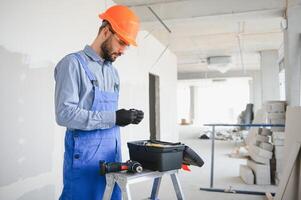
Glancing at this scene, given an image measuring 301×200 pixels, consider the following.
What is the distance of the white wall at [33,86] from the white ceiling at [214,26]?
1297 millimetres

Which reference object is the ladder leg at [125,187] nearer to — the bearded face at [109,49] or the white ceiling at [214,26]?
the bearded face at [109,49]

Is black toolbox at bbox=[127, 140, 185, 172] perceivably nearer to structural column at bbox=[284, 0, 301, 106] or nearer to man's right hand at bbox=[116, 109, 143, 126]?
man's right hand at bbox=[116, 109, 143, 126]

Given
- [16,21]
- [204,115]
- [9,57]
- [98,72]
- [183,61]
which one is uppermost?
[183,61]

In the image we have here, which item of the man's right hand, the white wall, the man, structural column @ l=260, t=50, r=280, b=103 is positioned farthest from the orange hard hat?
structural column @ l=260, t=50, r=280, b=103

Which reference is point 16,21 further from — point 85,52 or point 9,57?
point 85,52

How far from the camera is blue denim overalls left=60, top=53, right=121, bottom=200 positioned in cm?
134

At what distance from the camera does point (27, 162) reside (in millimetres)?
2270

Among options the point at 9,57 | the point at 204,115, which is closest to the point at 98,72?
the point at 9,57

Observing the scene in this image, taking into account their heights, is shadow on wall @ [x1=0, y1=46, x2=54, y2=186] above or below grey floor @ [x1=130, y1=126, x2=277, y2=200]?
above

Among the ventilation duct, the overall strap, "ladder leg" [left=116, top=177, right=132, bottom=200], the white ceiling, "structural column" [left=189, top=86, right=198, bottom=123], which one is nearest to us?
"ladder leg" [left=116, top=177, right=132, bottom=200]

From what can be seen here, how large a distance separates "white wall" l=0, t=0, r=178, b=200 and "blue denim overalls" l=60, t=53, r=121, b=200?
914 millimetres

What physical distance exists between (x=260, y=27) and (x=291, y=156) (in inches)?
151

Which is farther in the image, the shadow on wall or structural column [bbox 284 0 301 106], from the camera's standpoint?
structural column [bbox 284 0 301 106]

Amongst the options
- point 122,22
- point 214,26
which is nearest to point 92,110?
point 122,22
